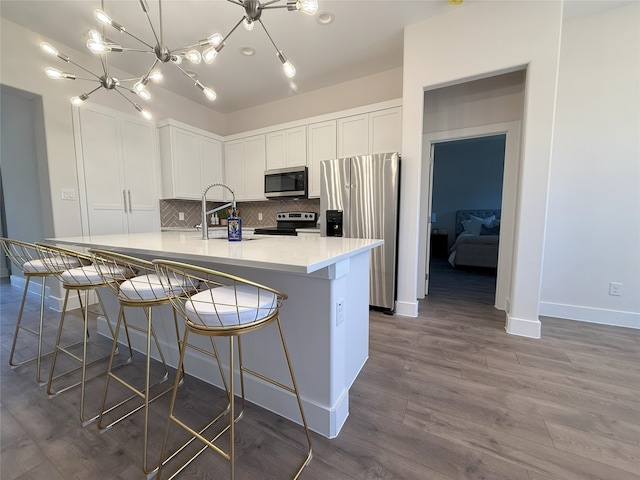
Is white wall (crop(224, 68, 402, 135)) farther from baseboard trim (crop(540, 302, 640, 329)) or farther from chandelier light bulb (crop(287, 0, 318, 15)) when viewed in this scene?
baseboard trim (crop(540, 302, 640, 329))

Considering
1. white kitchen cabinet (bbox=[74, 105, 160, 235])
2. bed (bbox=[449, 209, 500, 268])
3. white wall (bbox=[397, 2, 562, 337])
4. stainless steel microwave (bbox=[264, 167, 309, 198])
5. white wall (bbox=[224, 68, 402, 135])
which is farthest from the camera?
bed (bbox=[449, 209, 500, 268])

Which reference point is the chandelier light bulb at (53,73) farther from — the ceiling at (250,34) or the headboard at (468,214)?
the headboard at (468,214)

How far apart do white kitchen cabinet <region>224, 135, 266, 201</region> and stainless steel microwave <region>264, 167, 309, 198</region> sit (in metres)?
0.22

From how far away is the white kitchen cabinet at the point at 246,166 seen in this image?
407cm

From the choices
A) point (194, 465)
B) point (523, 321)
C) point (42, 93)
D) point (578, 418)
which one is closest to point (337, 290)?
point (194, 465)

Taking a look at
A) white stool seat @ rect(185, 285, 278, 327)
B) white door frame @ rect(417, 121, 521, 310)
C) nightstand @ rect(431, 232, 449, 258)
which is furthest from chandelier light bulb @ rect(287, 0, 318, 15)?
nightstand @ rect(431, 232, 449, 258)

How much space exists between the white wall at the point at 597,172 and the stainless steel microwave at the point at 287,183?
283 centimetres

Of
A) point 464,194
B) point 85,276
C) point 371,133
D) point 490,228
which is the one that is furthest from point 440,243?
point 85,276

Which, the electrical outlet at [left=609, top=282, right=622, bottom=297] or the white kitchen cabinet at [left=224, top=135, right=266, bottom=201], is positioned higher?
the white kitchen cabinet at [left=224, top=135, right=266, bottom=201]

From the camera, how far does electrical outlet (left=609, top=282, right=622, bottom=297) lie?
96.7 inches

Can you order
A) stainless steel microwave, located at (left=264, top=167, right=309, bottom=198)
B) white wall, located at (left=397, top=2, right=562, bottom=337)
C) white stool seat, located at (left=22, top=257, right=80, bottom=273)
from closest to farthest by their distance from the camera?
white stool seat, located at (left=22, top=257, right=80, bottom=273) → white wall, located at (left=397, top=2, right=562, bottom=337) → stainless steel microwave, located at (left=264, top=167, right=309, bottom=198)

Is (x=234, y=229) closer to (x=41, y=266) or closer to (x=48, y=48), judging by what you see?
(x=41, y=266)

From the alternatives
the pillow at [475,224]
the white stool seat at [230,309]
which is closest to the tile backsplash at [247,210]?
the white stool seat at [230,309]

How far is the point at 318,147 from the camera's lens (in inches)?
140
